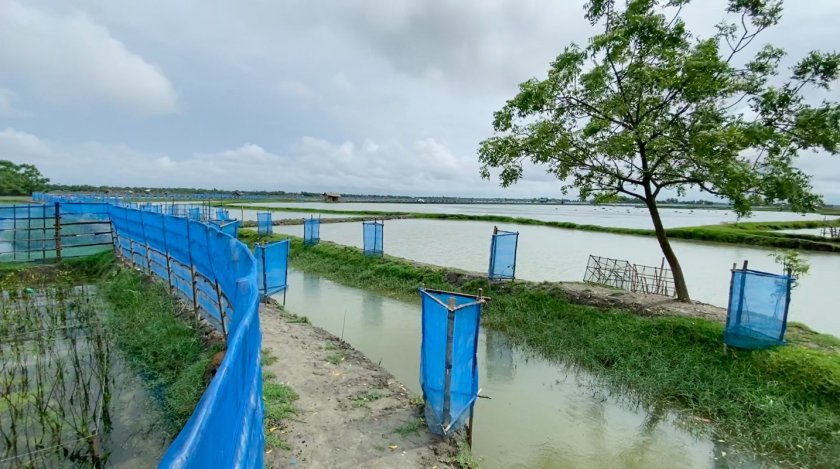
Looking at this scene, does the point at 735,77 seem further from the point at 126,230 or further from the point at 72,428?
the point at 126,230

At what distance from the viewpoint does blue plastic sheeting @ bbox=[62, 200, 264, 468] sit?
4.33 ft

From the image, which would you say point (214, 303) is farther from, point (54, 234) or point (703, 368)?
point (54, 234)

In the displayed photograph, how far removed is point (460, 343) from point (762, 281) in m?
5.83

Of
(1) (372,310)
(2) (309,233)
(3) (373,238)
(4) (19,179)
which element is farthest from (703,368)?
(4) (19,179)

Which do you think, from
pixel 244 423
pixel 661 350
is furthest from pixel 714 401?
pixel 244 423

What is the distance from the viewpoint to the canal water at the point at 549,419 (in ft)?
15.6

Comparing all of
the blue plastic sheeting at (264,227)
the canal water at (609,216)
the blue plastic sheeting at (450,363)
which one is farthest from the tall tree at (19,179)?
the blue plastic sheeting at (450,363)

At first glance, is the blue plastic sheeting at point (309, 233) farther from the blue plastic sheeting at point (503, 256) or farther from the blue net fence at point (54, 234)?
the blue plastic sheeting at point (503, 256)

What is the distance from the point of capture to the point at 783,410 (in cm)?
546

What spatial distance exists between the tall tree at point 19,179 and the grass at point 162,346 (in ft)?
264

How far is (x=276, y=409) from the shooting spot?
4648mm

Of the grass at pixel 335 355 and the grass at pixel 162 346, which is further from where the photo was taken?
the grass at pixel 335 355

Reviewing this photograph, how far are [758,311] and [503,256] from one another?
5831 mm

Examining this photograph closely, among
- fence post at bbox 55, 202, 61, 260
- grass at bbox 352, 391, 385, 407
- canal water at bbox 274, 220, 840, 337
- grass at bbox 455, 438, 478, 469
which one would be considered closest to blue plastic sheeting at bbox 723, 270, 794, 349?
canal water at bbox 274, 220, 840, 337
